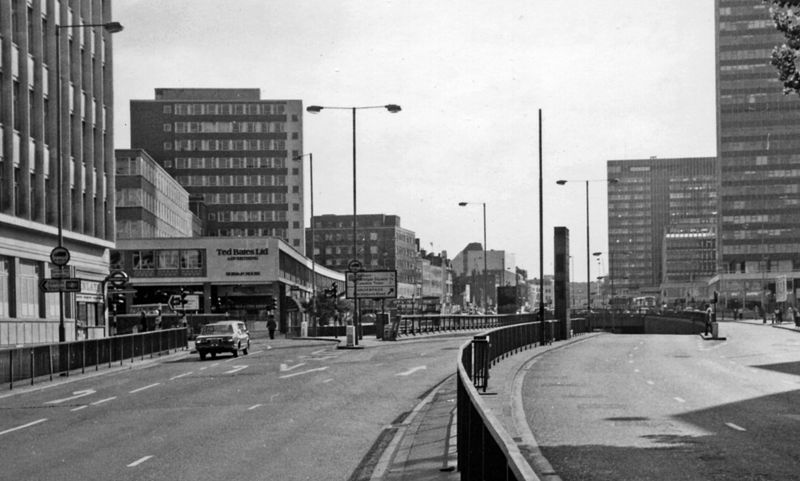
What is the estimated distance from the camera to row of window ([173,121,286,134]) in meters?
153

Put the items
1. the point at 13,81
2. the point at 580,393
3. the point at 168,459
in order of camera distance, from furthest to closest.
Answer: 1. the point at 13,81
2. the point at 580,393
3. the point at 168,459

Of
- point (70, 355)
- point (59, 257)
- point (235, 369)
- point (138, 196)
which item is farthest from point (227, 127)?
point (70, 355)

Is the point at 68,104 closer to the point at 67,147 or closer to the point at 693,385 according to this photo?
the point at 67,147

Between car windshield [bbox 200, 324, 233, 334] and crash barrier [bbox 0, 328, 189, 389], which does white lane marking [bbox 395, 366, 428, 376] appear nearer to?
crash barrier [bbox 0, 328, 189, 389]

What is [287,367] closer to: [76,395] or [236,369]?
[236,369]

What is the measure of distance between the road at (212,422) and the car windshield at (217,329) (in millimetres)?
7682

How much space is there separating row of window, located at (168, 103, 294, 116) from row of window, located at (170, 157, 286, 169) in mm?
6744

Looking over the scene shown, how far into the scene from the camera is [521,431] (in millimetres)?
16328

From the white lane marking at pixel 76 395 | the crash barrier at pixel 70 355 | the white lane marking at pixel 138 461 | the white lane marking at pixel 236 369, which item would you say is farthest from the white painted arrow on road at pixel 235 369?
the white lane marking at pixel 138 461

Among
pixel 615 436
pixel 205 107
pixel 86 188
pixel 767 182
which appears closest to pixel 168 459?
pixel 615 436

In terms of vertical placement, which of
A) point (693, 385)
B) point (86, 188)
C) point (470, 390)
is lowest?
point (693, 385)

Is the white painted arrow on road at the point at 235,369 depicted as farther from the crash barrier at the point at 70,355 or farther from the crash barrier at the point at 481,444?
the crash barrier at the point at 481,444

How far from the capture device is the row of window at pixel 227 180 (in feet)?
507

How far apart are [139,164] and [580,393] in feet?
277
